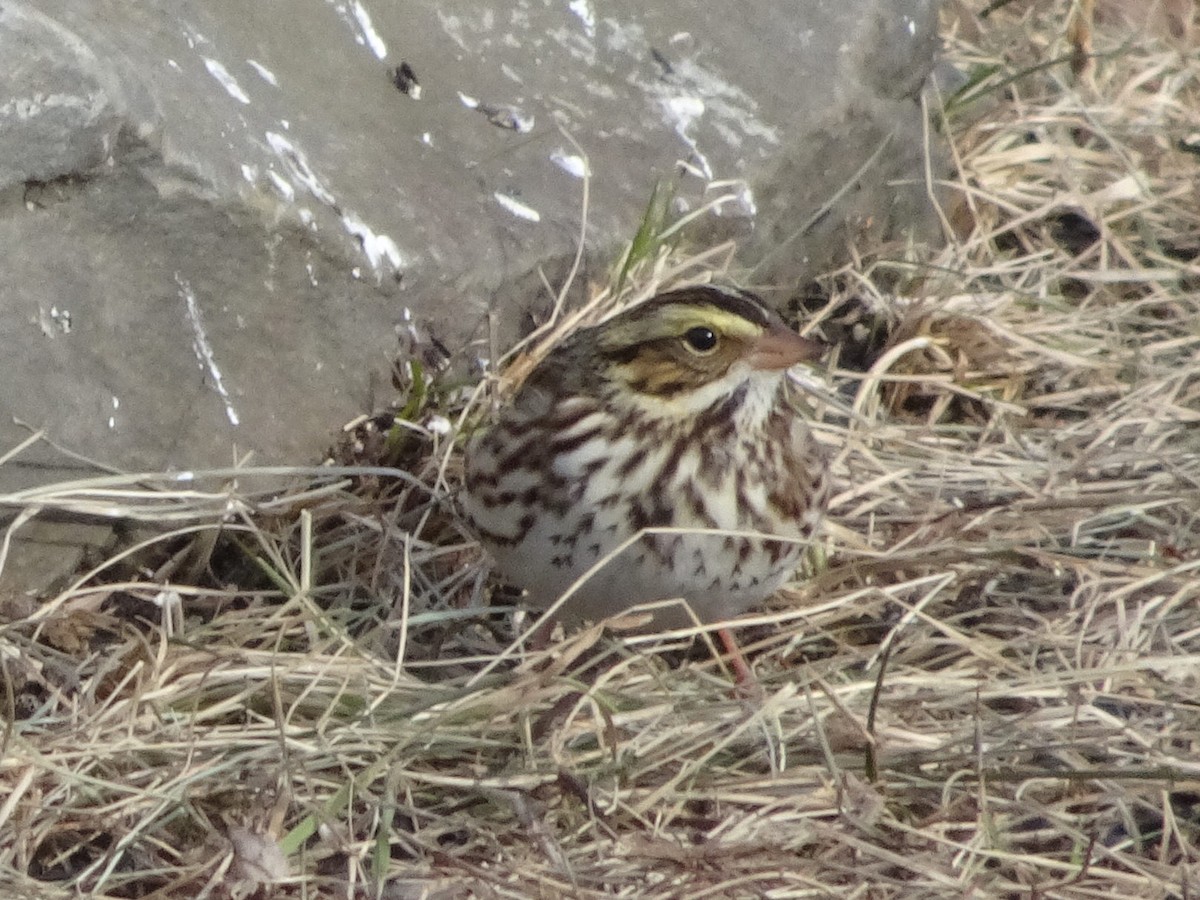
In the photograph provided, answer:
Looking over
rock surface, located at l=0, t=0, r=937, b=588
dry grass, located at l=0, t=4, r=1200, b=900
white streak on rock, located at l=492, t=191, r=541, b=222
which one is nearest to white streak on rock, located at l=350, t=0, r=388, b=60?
rock surface, located at l=0, t=0, r=937, b=588

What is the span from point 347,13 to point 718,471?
164cm

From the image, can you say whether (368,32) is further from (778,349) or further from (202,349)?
(778,349)

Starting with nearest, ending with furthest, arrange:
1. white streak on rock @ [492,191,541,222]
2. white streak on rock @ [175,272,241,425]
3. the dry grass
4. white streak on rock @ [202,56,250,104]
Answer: the dry grass, white streak on rock @ [175,272,241,425], white streak on rock @ [202,56,250,104], white streak on rock @ [492,191,541,222]

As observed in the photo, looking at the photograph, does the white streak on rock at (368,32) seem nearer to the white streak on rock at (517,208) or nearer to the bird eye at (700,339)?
the white streak on rock at (517,208)

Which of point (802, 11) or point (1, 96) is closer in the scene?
point (1, 96)

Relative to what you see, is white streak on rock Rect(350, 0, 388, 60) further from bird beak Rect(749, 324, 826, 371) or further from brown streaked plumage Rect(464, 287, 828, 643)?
bird beak Rect(749, 324, 826, 371)

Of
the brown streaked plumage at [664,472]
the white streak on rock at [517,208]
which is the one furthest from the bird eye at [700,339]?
the white streak on rock at [517,208]

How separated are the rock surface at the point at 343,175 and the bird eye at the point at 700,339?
94 centimetres

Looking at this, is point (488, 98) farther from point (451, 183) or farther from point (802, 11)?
point (802, 11)

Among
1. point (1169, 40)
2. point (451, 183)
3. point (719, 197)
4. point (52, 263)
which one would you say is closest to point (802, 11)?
point (719, 197)

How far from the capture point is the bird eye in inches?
142

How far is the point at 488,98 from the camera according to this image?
482cm

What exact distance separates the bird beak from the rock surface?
1025 mm

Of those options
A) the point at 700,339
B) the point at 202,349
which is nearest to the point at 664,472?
the point at 700,339
